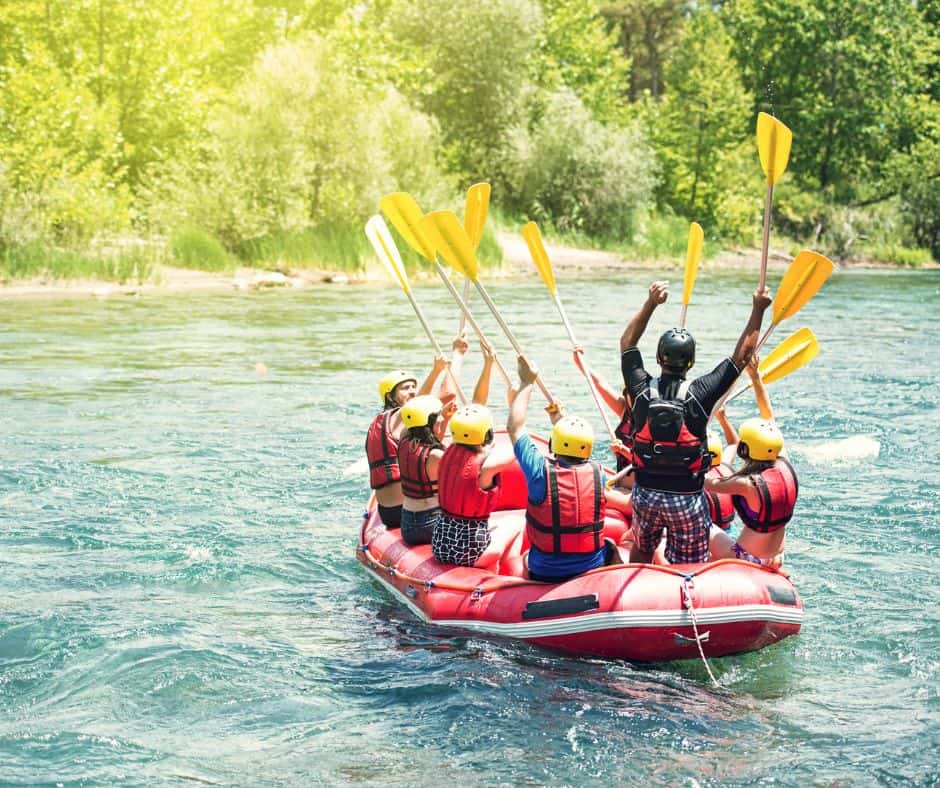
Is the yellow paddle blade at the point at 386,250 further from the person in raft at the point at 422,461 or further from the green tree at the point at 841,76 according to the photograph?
the green tree at the point at 841,76

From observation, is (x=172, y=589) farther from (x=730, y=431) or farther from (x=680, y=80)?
(x=680, y=80)

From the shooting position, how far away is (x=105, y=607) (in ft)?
21.8

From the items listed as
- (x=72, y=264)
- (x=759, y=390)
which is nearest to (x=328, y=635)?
(x=759, y=390)

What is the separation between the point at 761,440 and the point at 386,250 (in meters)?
3.65

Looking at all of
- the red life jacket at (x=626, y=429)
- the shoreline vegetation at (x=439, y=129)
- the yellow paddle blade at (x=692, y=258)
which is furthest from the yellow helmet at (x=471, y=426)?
the shoreline vegetation at (x=439, y=129)

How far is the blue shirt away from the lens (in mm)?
5598

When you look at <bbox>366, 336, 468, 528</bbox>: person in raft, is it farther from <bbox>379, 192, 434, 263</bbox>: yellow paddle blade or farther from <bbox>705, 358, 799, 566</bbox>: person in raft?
<bbox>705, 358, 799, 566</bbox>: person in raft

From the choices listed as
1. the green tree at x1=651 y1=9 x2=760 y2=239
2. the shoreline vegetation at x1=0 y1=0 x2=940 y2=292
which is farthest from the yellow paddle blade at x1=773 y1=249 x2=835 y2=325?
the green tree at x1=651 y1=9 x2=760 y2=239

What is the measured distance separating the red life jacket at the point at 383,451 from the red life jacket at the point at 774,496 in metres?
1.99

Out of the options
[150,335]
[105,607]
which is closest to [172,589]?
[105,607]

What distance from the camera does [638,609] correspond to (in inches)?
218

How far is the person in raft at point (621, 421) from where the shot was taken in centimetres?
622

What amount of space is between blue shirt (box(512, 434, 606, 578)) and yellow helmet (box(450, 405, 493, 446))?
0.21 meters

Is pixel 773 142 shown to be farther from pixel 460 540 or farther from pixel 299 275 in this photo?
pixel 299 275
